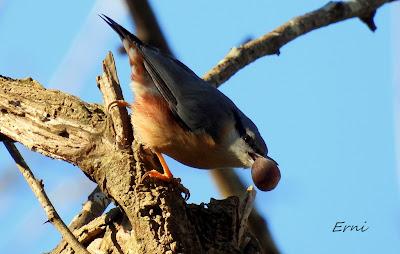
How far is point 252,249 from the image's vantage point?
2.93m

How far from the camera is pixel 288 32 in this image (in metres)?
4.22

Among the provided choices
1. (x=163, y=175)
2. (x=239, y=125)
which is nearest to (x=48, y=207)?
(x=163, y=175)

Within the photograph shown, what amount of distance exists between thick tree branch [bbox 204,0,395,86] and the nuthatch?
0.98 ft

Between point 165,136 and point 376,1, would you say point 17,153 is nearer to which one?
point 165,136

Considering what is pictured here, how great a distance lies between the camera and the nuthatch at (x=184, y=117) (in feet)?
10.9

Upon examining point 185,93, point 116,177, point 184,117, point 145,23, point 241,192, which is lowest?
point 241,192

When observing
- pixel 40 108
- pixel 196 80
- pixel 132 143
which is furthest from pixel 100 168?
pixel 196 80

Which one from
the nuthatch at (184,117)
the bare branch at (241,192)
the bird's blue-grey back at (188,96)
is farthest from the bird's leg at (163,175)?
the bare branch at (241,192)

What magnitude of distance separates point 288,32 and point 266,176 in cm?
154

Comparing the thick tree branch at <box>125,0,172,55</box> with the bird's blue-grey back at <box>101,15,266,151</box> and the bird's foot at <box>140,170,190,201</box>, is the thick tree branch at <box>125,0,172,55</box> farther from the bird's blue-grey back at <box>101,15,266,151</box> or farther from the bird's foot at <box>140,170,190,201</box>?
the bird's foot at <box>140,170,190,201</box>

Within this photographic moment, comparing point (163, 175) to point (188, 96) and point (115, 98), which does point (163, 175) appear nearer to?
point (115, 98)

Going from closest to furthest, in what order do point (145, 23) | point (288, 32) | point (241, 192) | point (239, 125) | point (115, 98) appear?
1. point (115, 98)
2. point (239, 125)
3. point (241, 192)
4. point (145, 23)
5. point (288, 32)

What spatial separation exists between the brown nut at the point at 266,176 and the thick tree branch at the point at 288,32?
107cm

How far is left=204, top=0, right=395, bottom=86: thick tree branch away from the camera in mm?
4016
